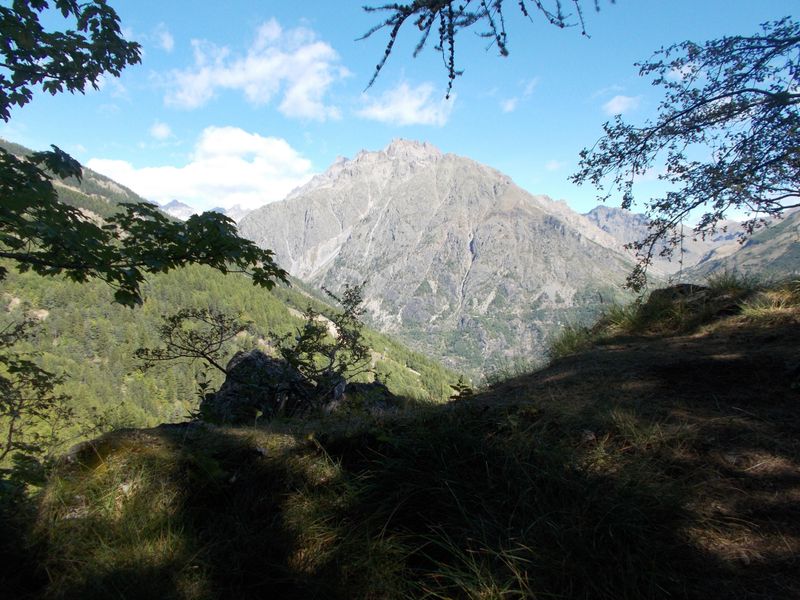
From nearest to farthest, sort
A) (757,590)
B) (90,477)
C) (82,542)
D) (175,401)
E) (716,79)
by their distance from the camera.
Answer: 1. (757,590)
2. (82,542)
3. (90,477)
4. (716,79)
5. (175,401)

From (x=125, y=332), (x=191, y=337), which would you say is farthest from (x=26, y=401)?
(x=125, y=332)

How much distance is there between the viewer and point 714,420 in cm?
300

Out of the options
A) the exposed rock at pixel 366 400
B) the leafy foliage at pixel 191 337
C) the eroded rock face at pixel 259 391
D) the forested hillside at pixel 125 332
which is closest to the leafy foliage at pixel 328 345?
the eroded rock face at pixel 259 391

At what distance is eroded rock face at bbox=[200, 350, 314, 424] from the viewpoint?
5641 millimetres

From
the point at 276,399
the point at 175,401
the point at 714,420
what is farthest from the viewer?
the point at 175,401

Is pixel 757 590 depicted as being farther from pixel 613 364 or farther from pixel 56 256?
pixel 56 256

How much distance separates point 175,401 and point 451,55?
14786cm

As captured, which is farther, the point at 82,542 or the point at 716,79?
the point at 716,79

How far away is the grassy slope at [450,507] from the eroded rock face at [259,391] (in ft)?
7.79

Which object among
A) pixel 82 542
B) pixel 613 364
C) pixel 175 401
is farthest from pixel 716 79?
pixel 175 401

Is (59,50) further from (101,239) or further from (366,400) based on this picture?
(366,400)

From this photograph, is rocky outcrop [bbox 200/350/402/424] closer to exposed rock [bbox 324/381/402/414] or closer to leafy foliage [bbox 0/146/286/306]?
exposed rock [bbox 324/381/402/414]

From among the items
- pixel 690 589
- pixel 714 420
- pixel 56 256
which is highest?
pixel 56 256

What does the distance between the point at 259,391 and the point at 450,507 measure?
433cm
